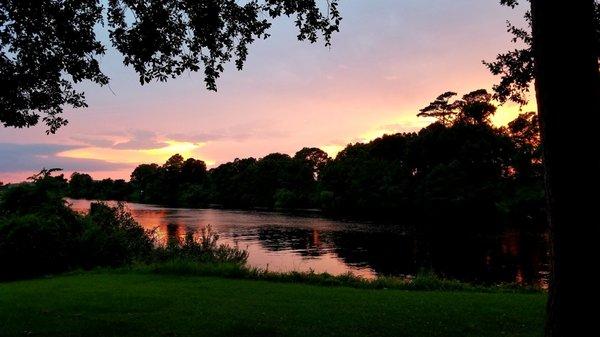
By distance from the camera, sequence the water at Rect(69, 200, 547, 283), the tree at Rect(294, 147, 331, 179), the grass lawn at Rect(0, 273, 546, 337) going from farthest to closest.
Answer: the tree at Rect(294, 147, 331, 179) < the water at Rect(69, 200, 547, 283) < the grass lawn at Rect(0, 273, 546, 337)

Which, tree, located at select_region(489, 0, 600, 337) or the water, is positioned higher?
tree, located at select_region(489, 0, 600, 337)

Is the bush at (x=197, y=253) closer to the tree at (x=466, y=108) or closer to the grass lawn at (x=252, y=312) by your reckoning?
the grass lawn at (x=252, y=312)

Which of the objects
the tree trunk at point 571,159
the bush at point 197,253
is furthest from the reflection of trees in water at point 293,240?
the tree trunk at point 571,159

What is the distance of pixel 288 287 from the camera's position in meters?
20.4

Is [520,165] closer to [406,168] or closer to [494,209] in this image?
[494,209]

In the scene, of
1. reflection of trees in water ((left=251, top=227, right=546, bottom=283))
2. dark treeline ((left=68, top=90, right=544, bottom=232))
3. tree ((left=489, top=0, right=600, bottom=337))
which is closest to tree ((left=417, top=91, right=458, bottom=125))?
dark treeline ((left=68, top=90, right=544, bottom=232))

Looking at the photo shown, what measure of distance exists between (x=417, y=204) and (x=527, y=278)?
221 ft

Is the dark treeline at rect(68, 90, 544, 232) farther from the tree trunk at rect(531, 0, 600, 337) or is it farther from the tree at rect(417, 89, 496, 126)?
the tree trunk at rect(531, 0, 600, 337)

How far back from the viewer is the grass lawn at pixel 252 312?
38.0ft

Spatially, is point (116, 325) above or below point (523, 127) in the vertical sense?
below

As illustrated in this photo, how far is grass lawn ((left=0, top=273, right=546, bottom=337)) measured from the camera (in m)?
11.6

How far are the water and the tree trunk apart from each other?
99.4 feet

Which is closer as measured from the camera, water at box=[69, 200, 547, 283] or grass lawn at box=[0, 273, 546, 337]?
grass lawn at box=[0, 273, 546, 337]

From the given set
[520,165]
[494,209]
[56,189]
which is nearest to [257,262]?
[56,189]
